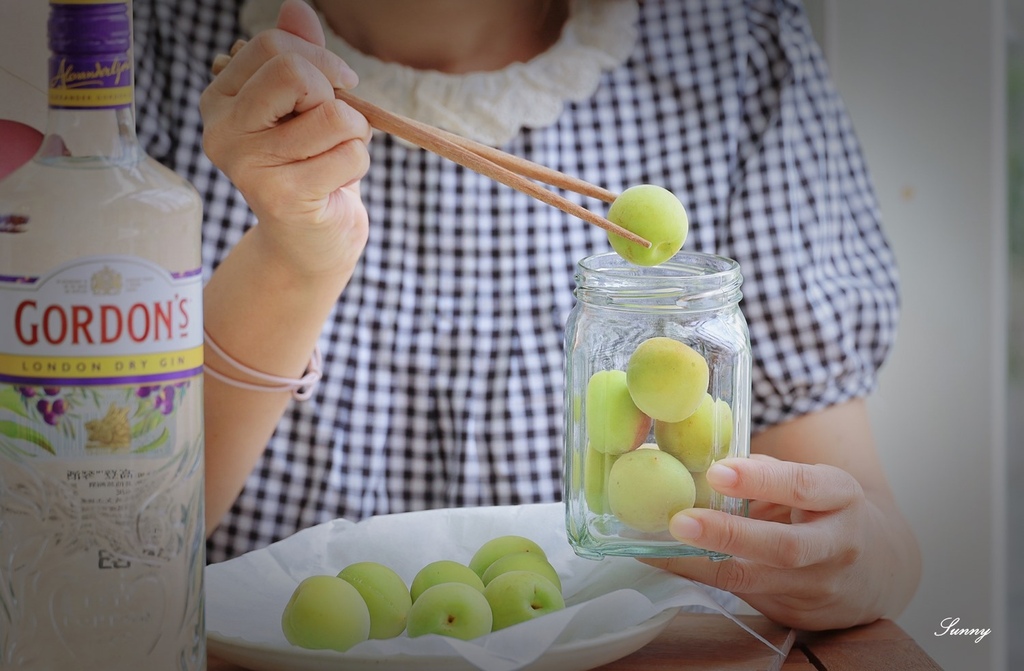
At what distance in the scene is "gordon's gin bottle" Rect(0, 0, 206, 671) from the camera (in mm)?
368

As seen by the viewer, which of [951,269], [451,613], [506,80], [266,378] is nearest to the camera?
[451,613]

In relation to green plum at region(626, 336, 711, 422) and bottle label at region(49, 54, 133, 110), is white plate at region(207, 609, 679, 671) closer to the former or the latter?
green plum at region(626, 336, 711, 422)

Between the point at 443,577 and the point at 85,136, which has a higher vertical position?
the point at 85,136

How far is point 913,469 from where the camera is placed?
1159 millimetres

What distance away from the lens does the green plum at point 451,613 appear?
0.46 metres

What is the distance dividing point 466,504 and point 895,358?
55cm

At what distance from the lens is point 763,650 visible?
49cm

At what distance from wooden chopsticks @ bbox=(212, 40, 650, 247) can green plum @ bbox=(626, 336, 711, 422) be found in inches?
2.0

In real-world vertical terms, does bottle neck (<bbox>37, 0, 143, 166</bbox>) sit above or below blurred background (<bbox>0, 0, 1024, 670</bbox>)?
above

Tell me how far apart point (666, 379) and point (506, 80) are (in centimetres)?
47

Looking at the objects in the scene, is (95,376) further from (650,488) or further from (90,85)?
(650,488)

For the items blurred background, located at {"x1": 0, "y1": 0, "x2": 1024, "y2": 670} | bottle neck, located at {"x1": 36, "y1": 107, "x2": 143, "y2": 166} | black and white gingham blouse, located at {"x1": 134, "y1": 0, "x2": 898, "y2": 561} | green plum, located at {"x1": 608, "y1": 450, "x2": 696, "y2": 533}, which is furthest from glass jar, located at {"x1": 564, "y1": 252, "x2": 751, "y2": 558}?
blurred background, located at {"x1": 0, "y1": 0, "x2": 1024, "y2": 670}

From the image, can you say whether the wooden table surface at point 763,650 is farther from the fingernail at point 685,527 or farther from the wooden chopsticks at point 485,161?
the wooden chopsticks at point 485,161

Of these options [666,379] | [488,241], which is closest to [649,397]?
[666,379]
